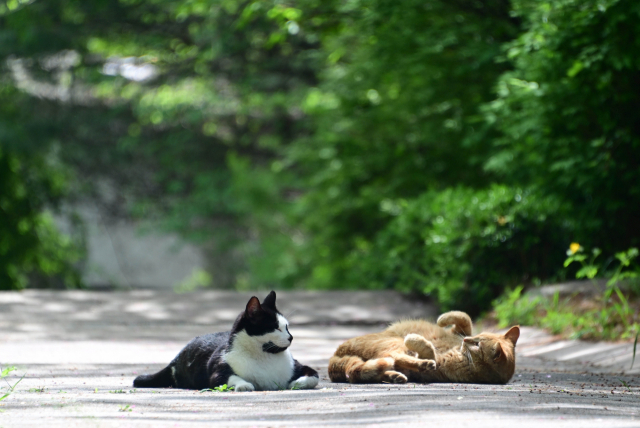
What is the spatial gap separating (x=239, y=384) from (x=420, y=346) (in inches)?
46.7

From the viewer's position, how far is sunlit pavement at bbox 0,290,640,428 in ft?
9.93

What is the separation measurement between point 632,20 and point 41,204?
12.3 meters

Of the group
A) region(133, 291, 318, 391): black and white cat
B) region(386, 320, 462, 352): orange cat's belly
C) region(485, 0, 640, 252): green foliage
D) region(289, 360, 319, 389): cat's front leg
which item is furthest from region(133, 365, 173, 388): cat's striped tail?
region(485, 0, 640, 252): green foliage

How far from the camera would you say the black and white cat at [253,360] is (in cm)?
393

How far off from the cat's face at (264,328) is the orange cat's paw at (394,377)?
652 mm

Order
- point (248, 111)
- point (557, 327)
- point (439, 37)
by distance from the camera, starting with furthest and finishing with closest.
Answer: point (248, 111)
point (439, 37)
point (557, 327)

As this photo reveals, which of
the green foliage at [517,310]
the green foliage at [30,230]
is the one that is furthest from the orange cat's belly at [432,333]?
the green foliage at [30,230]

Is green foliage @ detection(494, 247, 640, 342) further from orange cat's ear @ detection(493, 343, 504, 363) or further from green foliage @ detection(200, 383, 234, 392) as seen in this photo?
green foliage @ detection(200, 383, 234, 392)

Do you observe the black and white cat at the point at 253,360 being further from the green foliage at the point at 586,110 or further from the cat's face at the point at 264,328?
the green foliage at the point at 586,110

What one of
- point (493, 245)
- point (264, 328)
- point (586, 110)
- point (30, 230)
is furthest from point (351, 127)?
point (264, 328)

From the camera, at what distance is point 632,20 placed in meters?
7.01

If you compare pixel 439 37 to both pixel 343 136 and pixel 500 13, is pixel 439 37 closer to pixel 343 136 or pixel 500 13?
pixel 500 13

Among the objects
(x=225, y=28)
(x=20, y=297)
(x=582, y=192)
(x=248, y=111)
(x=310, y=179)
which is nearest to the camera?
(x=582, y=192)

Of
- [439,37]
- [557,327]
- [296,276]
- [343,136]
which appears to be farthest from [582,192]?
[296,276]
